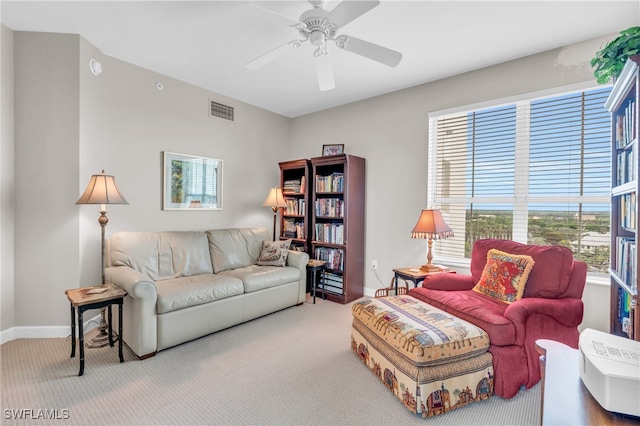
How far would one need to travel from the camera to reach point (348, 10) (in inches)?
70.8

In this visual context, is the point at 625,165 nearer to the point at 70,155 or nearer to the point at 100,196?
the point at 100,196

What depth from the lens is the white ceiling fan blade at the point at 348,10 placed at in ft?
5.56

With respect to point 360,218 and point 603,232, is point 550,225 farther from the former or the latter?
point 360,218

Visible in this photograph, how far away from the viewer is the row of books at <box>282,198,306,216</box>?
442 centimetres

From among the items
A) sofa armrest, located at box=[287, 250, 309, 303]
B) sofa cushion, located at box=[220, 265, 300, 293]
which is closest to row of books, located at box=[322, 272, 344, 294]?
sofa armrest, located at box=[287, 250, 309, 303]

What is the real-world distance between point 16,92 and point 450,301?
4.12 m

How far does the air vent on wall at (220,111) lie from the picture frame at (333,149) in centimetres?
140

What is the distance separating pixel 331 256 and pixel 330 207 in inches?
26.2

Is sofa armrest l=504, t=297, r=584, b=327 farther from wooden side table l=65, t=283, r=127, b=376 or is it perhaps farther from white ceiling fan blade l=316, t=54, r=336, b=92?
wooden side table l=65, t=283, r=127, b=376

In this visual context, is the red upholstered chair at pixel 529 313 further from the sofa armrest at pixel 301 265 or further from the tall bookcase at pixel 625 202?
the sofa armrest at pixel 301 265

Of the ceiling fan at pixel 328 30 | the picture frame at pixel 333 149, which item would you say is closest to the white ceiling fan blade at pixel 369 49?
the ceiling fan at pixel 328 30

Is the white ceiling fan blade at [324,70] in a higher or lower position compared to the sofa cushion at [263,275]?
higher

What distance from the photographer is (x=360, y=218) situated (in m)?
4.07

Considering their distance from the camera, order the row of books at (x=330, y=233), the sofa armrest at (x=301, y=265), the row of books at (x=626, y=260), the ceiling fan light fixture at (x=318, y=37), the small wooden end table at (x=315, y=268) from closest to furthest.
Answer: the row of books at (x=626, y=260) → the ceiling fan light fixture at (x=318, y=37) → the sofa armrest at (x=301, y=265) → the small wooden end table at (x=315, y=268) → the row of books at (x=330, y=233)
